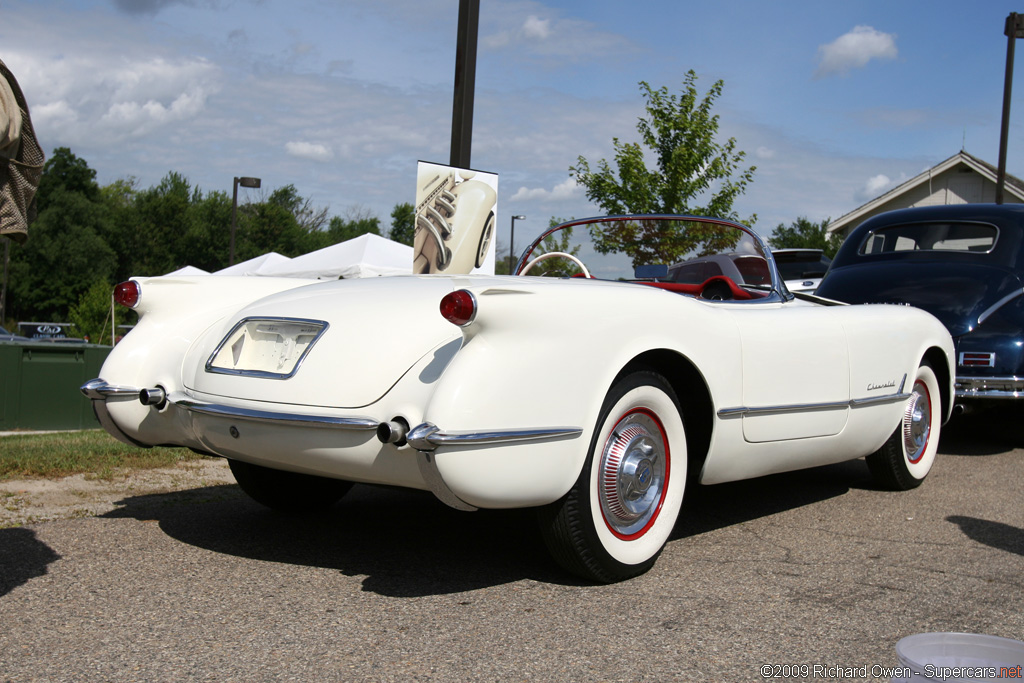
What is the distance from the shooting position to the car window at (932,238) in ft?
22.7

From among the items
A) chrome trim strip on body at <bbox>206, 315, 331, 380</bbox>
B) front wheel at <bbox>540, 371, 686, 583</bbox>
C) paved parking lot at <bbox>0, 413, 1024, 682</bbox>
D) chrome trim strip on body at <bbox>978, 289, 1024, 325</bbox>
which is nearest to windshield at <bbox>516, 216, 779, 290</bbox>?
paved parking lot at <bbox>0, 413, 1024, 682</bbox>

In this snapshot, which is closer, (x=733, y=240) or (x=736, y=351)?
(x=736, y=351)

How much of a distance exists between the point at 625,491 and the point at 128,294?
2.17 metres

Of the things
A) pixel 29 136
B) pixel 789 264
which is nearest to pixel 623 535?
pixel 29 136

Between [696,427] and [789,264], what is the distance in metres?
12.4

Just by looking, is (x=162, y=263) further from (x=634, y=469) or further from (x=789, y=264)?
(x=634, y=469)

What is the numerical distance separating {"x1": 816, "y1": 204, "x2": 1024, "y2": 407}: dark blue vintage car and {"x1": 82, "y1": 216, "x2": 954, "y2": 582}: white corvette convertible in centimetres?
207

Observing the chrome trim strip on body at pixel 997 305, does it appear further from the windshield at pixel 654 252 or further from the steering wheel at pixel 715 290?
the steering wheel at pixel 715 290

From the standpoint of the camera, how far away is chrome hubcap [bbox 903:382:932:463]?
16.5ft

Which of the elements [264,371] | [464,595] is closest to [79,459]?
[264,371]

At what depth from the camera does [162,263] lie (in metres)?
71.6

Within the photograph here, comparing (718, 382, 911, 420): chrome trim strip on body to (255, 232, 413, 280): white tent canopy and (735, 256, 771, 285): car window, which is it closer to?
(735, 256, 771, 285): car window

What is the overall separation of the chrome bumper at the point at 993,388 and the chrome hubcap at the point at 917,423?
84 centimetres

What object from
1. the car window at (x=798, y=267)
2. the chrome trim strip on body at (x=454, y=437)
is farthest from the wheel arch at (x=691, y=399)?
the car window at (x=798, y=267)
